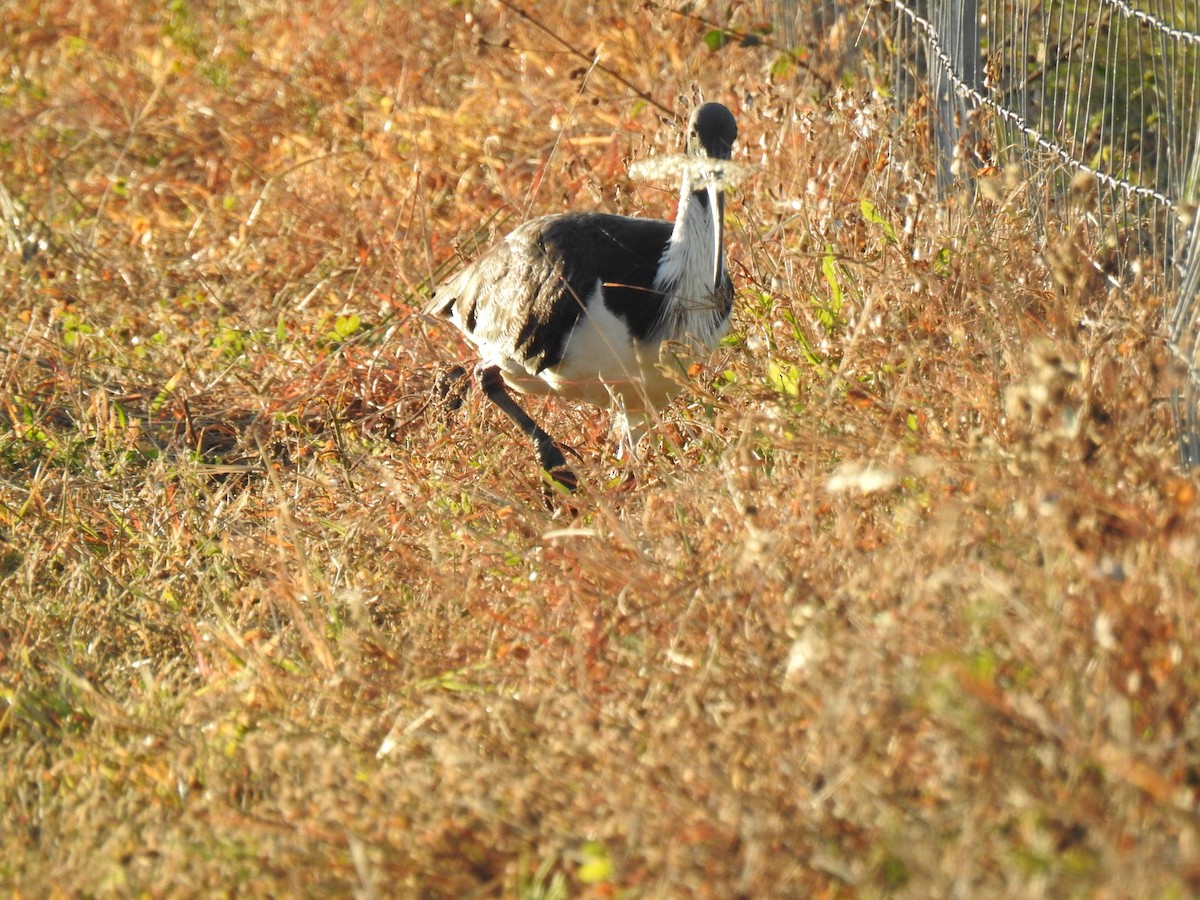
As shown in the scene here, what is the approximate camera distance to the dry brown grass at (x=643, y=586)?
286 cm

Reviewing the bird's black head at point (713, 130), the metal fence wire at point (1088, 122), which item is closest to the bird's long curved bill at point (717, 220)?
the bird's black head at point (713, 130)

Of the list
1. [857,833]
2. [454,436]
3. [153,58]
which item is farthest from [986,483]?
[153,58]

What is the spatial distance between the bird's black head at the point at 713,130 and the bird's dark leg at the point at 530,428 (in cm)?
110

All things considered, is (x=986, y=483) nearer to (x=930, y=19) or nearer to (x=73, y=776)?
(x=73, y=776)

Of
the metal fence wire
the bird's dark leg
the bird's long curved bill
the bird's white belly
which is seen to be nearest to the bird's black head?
the bird's long curved bill

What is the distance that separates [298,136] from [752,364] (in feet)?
14.7

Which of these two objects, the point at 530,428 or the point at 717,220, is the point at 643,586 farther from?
the point at 530,428

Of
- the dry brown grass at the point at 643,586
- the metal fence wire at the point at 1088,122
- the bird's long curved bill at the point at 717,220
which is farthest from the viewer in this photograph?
the bird's long curved bill at the point at 717,220

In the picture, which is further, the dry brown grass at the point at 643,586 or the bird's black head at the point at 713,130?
the bird's black head at the point at 713,130

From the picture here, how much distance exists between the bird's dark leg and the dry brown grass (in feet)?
Answer: 0.41

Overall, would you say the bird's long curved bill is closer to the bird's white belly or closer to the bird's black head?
the bird's black head

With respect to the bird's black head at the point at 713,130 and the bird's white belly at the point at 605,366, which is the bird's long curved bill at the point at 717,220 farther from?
the bird's white belly at the point at 605,366

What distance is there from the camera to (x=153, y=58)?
33.5ft

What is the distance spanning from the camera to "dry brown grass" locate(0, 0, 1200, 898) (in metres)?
2.86
